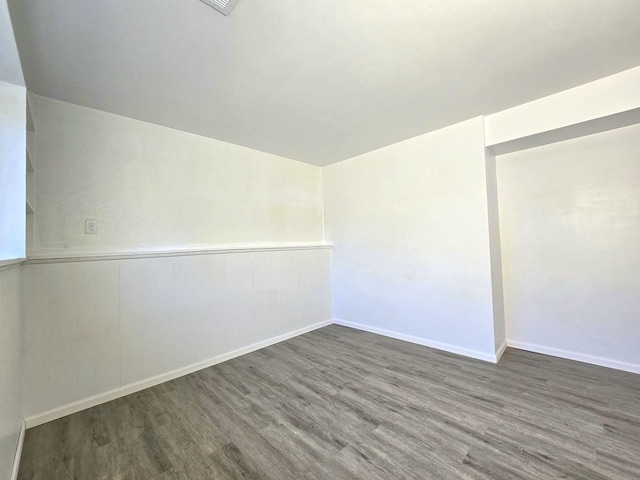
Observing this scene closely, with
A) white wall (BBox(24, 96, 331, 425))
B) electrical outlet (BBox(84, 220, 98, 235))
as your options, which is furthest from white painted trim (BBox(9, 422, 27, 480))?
electrical outlet (BBox(84, 220, 98, 235))

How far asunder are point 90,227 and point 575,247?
4.52 metres

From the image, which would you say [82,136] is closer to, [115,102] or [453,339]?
[115,102]

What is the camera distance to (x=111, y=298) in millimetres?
2189

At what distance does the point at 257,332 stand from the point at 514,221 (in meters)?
3.23

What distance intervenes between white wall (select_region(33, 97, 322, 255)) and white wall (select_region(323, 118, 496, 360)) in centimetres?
112

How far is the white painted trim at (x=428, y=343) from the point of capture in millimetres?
2668

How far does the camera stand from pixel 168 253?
8.19ft

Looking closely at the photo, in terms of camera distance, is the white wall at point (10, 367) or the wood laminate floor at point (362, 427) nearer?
the white wall at point (10, 367)

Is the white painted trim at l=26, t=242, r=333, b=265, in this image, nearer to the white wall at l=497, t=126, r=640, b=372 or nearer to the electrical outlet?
the electrical outlet

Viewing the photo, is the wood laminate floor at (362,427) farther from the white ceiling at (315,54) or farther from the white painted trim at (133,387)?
the white ceiling at (315,54)

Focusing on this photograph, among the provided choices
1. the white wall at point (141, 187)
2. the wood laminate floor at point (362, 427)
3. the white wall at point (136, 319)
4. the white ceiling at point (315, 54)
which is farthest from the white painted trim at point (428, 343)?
the white ceiling at point (315, 54)

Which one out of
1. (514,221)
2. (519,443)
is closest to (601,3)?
(514,221)

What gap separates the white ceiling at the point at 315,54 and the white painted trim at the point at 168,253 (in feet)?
4.10

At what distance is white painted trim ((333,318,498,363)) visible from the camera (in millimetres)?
2668
